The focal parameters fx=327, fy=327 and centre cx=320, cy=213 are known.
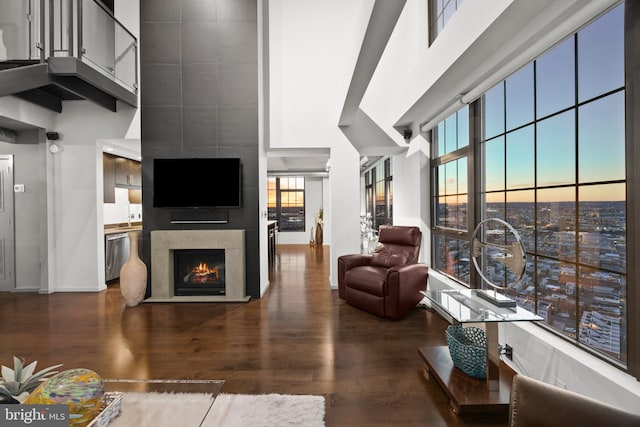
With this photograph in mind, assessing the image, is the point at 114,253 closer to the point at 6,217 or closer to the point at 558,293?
the point at 6,217

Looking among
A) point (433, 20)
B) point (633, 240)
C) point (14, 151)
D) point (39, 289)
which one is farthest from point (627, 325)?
point (14, 151)

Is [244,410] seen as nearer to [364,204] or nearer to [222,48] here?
[222,48]

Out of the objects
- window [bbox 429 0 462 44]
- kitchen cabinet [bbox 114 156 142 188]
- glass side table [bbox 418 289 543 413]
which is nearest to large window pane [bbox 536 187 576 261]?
glass side table [bbox 418 289 543 413]

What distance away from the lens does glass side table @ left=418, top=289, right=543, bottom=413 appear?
1.86 metres

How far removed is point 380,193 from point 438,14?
154 inches

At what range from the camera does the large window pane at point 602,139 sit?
67.1 inches

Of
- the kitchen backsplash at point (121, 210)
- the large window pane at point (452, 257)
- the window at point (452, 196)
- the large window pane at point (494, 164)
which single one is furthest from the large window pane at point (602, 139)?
the kitchen backsplash at point (121, 210)

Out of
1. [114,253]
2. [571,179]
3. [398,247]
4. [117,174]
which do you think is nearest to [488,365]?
[571,179]

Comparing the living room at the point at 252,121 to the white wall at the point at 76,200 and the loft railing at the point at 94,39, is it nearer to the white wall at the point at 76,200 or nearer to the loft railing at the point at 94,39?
the white wall at the point at 76,200

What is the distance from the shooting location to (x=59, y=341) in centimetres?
306

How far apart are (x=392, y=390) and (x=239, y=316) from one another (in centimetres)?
211

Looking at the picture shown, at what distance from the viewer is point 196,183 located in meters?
4.45

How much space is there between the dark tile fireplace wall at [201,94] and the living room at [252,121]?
0.05 feet

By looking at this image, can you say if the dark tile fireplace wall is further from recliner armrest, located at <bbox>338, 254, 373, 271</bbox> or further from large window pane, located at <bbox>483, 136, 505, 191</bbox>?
large window pane, located at <bbox>483, 136, 505, 191</bbox>
